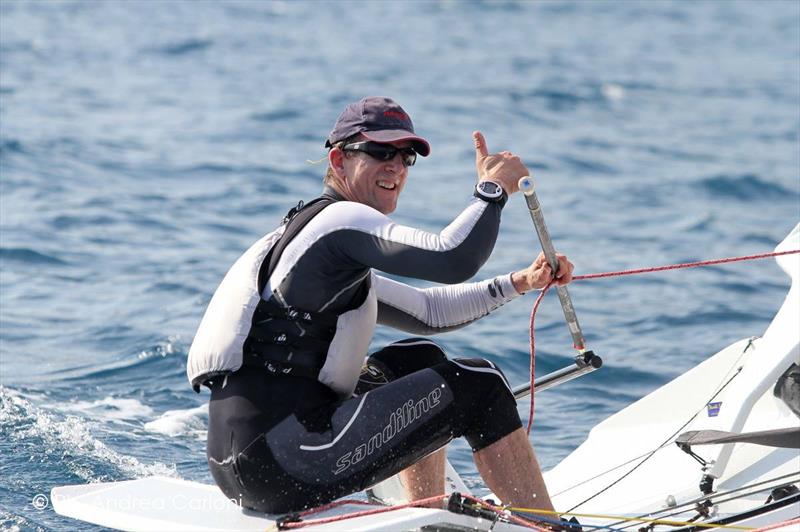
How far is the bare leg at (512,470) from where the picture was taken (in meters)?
3.28

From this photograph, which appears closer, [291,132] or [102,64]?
[291,132]

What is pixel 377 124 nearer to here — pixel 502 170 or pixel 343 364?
pixel 502 170

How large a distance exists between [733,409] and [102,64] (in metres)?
15.0

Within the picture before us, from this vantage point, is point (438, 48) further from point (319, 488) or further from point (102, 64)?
point (319, 488)

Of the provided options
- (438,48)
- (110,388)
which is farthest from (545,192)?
(438,48)

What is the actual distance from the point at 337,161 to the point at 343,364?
57 cm

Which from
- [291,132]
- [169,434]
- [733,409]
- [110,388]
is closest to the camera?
[733,409]

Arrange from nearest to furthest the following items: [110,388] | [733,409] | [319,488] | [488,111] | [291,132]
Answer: [319,488] < [733,409] < [110,388] < [291,132] < [488,111]

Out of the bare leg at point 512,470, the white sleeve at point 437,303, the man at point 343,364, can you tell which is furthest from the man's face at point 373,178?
the bare leg at point 512,470

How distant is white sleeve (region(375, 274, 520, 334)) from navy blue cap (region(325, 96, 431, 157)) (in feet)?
1.77

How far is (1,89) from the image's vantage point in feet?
49.1

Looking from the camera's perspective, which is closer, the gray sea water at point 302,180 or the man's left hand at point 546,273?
the man's left hand at point 546,273

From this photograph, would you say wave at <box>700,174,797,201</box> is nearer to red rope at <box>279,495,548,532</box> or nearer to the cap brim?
the cap brim

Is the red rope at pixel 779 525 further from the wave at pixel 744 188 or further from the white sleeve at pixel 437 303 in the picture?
the wave at pixel 744 188
